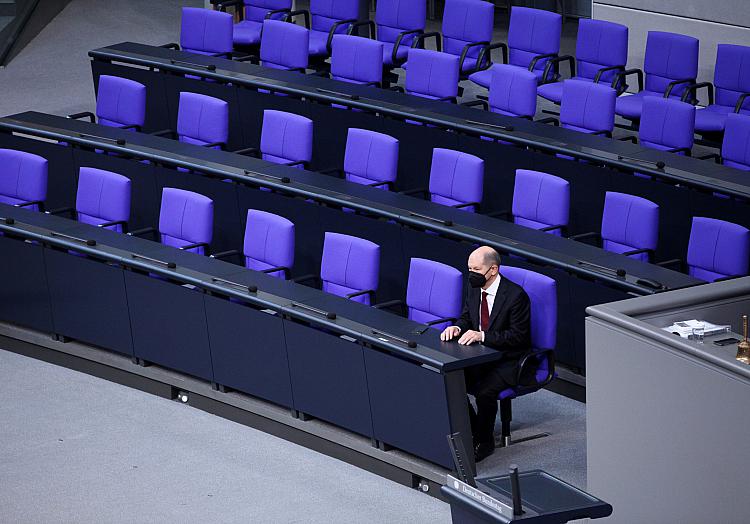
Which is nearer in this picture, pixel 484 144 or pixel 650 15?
pixel 484 144

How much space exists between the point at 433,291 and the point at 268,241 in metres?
1.11

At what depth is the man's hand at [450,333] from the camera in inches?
233

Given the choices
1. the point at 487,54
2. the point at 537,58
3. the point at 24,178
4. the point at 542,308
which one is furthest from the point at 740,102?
the point at 24,178

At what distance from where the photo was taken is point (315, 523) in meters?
5.71

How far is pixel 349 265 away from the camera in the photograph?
6805mm

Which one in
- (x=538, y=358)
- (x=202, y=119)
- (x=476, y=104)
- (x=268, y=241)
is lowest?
(x=538, y=358)

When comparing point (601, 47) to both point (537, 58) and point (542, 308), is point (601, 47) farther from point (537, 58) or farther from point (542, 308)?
point (542, 308)

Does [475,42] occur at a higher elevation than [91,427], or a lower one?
higher

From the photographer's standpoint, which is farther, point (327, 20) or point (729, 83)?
point (327, 20)

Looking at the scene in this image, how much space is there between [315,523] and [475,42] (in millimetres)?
5106

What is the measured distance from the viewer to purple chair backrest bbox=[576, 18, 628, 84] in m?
9.34

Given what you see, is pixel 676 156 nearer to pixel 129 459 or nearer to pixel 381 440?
pixel 381 440

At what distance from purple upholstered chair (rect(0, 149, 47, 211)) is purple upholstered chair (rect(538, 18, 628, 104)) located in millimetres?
3443

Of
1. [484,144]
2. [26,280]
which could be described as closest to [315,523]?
[26,280]
